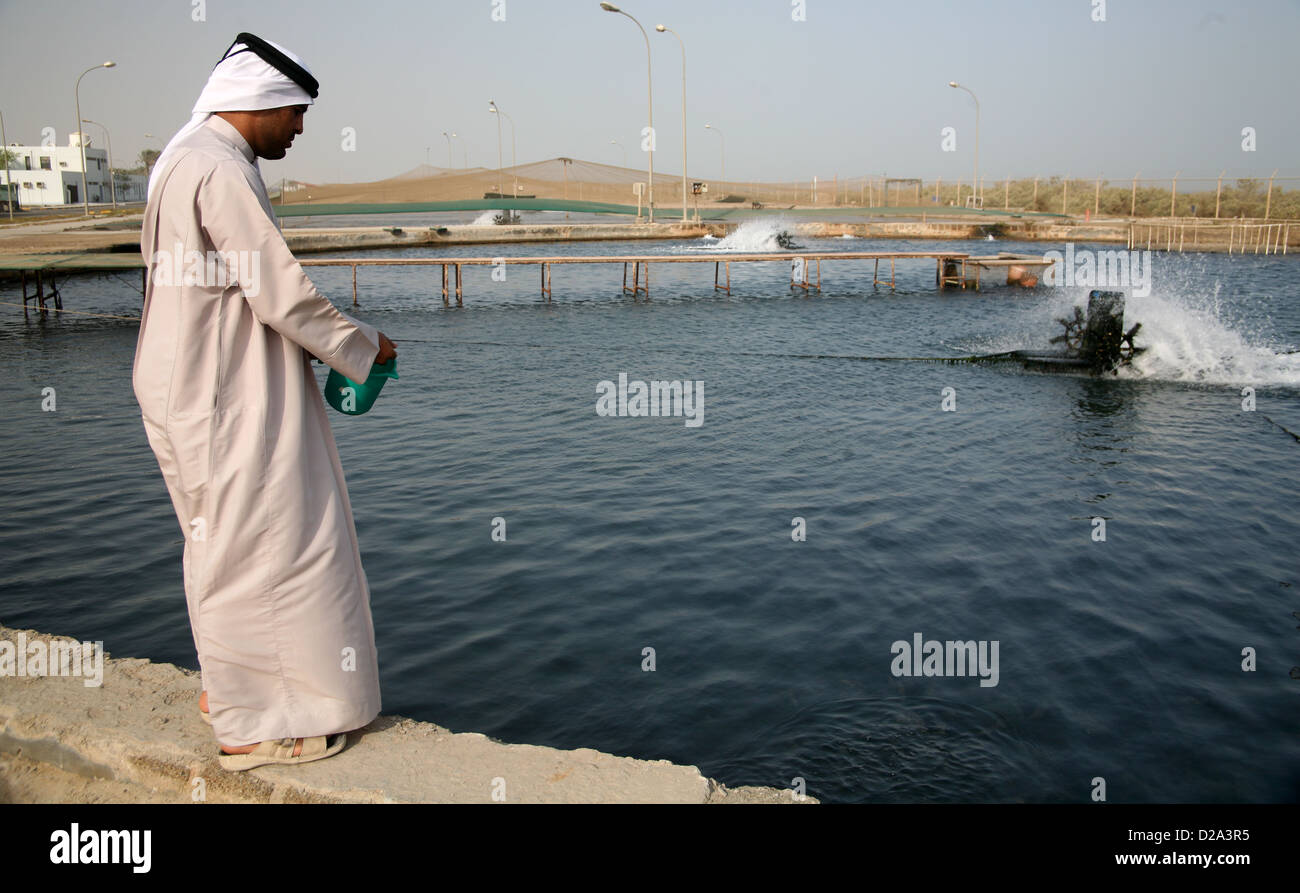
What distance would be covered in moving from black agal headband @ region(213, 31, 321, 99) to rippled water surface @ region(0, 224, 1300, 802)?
3169 mm

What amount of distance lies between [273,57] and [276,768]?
200 centimetres

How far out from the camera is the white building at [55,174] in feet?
284

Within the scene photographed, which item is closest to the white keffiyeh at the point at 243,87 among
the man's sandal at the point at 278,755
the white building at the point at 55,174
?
Result: the man's sandal at the point at 278,755

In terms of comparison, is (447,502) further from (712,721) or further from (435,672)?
(712,721)

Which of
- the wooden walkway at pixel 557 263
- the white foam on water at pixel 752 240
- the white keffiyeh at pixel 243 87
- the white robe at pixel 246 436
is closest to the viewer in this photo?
the white robe at pixel 246 436

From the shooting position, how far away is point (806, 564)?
732 cm

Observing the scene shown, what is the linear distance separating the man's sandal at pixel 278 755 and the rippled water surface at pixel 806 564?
1982mm

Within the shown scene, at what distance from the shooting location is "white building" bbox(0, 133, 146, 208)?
86.5 metres

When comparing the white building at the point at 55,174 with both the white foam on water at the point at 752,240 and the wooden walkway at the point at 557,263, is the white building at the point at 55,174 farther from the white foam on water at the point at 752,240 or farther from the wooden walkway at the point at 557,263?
the wooden walkway at the point at 557,263

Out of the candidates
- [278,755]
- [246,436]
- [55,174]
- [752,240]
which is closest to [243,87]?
[246,436]

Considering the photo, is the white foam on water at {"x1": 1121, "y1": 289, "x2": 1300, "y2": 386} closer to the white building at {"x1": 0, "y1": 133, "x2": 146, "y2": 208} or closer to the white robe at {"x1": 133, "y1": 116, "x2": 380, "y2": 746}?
the white robe at {"x1": 133, "y1": 116, "x2": 380, "y2": 746}
